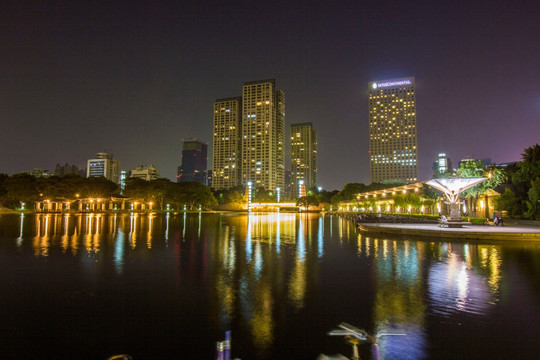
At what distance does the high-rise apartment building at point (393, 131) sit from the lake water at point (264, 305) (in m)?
179

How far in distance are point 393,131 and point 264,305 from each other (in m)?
195

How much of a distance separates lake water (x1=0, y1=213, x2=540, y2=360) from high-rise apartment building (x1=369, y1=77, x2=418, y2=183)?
17942 cm

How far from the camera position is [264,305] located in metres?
7.79

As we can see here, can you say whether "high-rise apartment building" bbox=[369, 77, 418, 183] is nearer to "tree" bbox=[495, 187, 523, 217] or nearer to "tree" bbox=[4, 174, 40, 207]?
"tree" bbox=[495, 187, 523, 217]

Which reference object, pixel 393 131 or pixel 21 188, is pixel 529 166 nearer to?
pixel 21 188

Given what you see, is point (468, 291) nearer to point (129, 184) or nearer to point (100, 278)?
point (100, 278)

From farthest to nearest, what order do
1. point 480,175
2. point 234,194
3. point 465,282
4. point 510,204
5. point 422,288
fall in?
point 234,194 < point 510,204 < point 480,175 < point 465,282 < point 422,288

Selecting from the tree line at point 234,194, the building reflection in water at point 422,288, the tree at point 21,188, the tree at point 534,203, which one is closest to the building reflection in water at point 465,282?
the building reflection in water at point 422,288

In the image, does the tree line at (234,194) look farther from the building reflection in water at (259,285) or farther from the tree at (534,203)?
the building reflection in water at (259,285)

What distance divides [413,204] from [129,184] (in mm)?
76043

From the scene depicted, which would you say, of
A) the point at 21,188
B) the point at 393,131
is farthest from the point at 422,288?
the point at 393,131

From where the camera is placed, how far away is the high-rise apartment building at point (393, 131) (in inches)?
7190

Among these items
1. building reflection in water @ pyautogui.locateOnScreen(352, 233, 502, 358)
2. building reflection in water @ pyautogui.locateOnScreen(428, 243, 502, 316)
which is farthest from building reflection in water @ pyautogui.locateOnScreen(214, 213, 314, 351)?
building reflection in water @ pyautogui.locateOnScreen(428, 243, 502, 316)

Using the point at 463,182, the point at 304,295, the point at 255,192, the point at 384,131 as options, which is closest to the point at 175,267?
the point at 304,295
